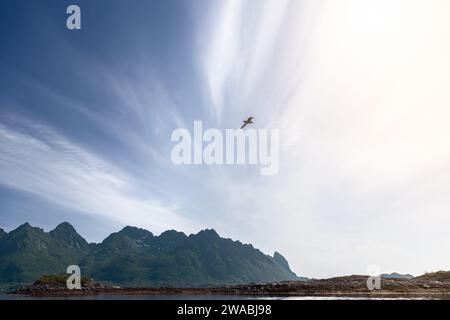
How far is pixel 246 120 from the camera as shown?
81.4 metres

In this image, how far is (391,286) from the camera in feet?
596
